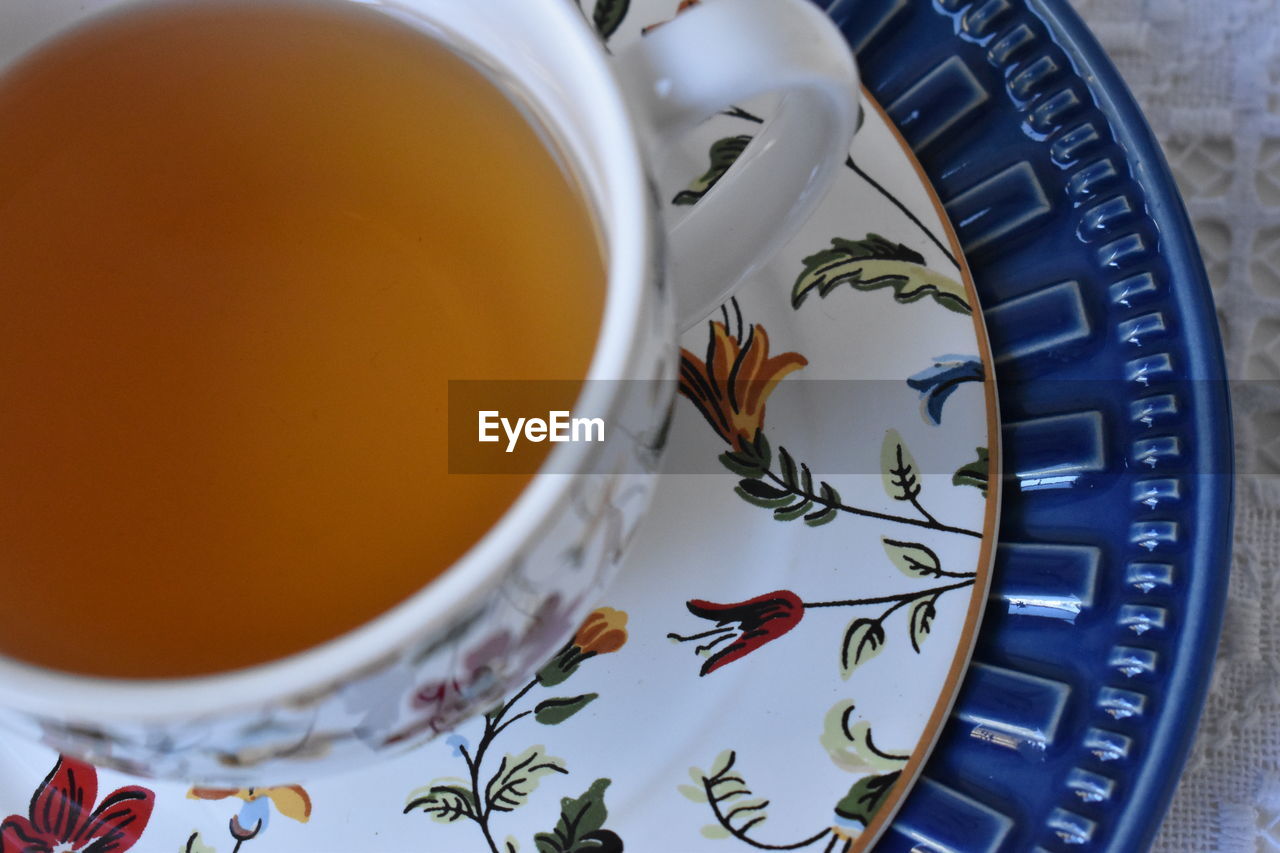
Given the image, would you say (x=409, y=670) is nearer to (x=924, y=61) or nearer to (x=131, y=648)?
(x=131, y=648)

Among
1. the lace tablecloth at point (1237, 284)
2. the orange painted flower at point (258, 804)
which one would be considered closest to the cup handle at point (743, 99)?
the orange painted flower at point (258, 804)

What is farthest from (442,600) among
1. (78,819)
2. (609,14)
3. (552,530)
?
(609,14)

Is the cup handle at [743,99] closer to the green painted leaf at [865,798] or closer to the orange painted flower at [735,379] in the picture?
the orange painted flower at [735,379]

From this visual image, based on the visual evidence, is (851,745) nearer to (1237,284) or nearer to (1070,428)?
(1070,428)

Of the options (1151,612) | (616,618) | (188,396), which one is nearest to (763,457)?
(616,618)

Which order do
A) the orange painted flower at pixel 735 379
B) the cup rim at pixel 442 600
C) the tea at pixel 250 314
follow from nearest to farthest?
the cup rim at pixel 442 600 < the tea at pixel 250 314 < the orange painted flower at pixel 735 379
